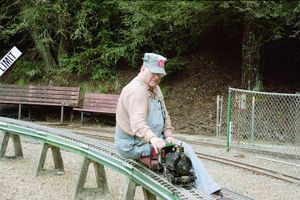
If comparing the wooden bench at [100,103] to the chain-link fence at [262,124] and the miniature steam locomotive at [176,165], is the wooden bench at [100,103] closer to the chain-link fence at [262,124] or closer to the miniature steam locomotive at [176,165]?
the chain-link fence at [262,124]

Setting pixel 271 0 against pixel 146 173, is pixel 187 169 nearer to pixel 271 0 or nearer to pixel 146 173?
pixel 146 173

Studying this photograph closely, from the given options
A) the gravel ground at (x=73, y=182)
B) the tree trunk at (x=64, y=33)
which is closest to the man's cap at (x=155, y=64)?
the gravel ground at (x=73, y=182)

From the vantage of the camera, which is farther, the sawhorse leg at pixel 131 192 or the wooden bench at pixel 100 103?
the wooden bench at pixel 100 103

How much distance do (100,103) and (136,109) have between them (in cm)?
1058

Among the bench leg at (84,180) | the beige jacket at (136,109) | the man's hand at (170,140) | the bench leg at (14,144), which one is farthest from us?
the bench leg at (14,144)

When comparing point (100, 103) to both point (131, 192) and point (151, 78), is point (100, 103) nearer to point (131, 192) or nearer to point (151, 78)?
point (131, 192)

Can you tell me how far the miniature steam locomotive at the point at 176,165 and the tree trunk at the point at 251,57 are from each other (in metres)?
9.96

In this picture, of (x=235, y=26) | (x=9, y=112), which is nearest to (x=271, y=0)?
(x=235, y=26)

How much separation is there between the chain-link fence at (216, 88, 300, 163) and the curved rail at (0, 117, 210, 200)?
451 cm

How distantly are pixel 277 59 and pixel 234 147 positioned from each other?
646 centimetres

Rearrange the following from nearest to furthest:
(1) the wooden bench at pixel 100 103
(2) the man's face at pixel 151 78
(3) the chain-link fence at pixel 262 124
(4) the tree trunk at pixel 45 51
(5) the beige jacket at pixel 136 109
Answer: (5) the beige jacket at pixel 136 109 → (2) the man's face at pixel 151 78 → (3) the chain-link fence at pixel 262 124 → (1) the wooden bench at pixel 100 103 → (4) the tree trunk at pixel 45 51

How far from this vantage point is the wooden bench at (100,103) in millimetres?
15141

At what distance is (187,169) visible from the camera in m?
4.71

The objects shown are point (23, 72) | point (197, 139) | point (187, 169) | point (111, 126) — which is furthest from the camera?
point (23, 72)
